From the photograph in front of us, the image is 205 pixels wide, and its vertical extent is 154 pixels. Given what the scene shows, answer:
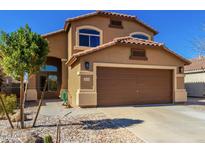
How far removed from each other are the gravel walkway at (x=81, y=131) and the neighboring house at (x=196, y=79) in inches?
647

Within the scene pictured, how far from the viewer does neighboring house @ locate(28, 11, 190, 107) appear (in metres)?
13.1

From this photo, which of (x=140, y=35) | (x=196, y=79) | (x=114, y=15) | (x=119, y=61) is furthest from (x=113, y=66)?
(x=196, y=79)

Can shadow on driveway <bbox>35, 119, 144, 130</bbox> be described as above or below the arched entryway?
below

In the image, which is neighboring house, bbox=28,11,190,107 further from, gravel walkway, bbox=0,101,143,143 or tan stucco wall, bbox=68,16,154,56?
gravel walkway, bbox=0,101,143,143

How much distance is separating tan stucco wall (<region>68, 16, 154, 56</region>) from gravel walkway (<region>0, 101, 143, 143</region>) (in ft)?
31.2

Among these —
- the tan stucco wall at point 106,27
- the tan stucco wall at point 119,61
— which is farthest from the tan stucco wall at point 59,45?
the tan stucco wall at point 119,61

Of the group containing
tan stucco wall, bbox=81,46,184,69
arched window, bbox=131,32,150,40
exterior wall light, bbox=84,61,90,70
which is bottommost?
exterior wall light, bbox=84,61,90,70

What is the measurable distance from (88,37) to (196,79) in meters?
13.7

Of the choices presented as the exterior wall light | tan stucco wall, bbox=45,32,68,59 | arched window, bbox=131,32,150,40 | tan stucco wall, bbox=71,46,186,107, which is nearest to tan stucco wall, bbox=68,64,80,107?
tan stucco wall, bbox=71,46,186,107

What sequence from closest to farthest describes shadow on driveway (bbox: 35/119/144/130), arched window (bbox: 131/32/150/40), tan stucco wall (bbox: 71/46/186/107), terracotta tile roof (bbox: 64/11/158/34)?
shadow on driveway (bbox: 35/119/144/130) → tan stucco wall (bbox: 71/46/186/107) → terracotta tile roof (bbox: 64/11/158/34) → arched window (bbox: 131/32/150/40)

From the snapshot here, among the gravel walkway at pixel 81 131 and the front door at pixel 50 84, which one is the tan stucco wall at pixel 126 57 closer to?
the gravel walkway at pixel 81 131

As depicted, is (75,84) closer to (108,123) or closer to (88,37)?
(88,37)

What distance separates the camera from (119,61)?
45.3ft
